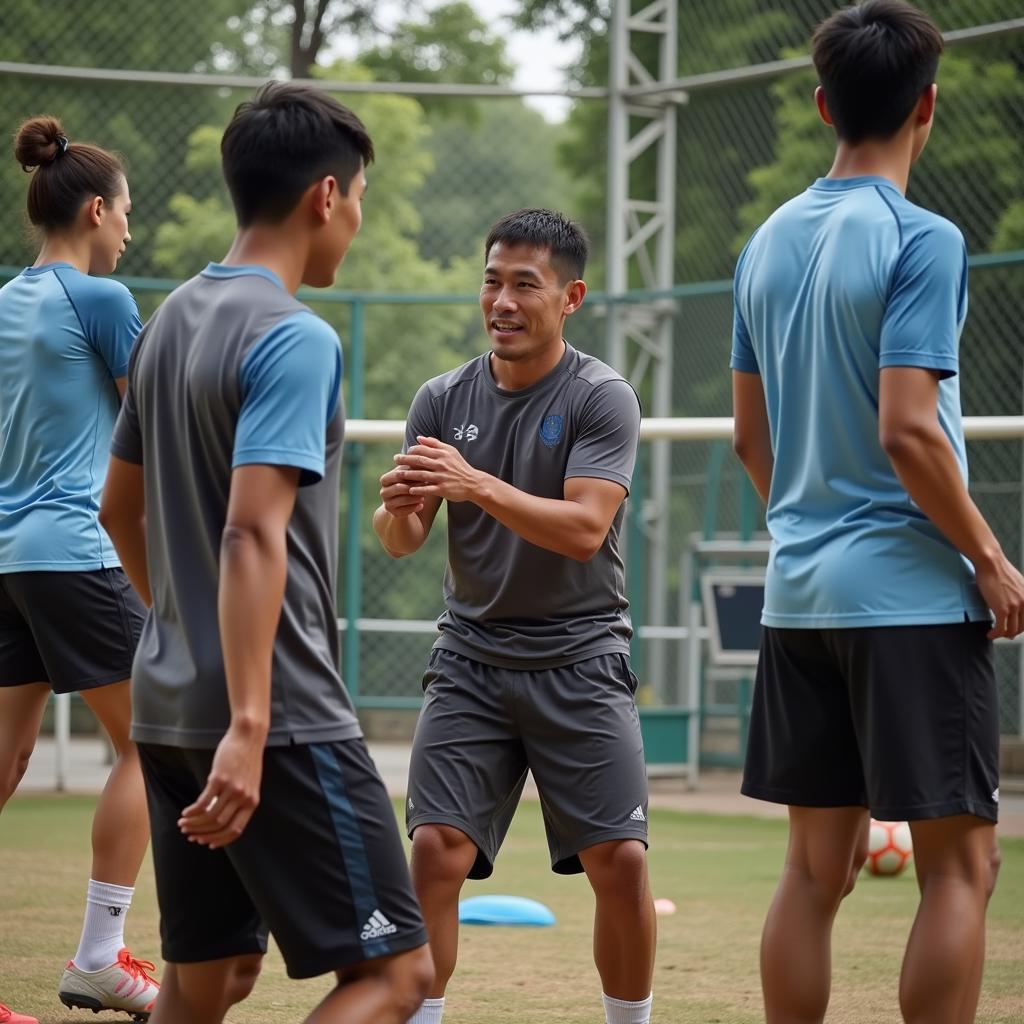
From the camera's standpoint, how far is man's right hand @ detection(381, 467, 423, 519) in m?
3.49

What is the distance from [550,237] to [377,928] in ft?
6.31

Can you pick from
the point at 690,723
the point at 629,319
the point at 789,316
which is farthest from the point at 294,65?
the point at 789,316

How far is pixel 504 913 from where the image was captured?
5758 mm

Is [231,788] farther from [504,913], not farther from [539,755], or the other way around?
[504,913]

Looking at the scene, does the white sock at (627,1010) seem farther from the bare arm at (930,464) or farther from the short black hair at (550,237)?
the short black hair at (550,237)

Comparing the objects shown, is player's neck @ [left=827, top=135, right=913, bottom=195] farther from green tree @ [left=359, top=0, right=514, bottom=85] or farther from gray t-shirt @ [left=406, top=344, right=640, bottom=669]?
green tree @ [left=359, top=0, right=514, bottom=85]

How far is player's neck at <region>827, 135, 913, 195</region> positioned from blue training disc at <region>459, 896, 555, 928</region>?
3.37 m

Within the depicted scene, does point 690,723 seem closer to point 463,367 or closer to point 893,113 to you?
point 463,367

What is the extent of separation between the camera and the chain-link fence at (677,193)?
1052 centimetres

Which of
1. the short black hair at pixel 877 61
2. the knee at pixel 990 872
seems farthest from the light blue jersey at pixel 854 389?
the knee at pixel 990 872

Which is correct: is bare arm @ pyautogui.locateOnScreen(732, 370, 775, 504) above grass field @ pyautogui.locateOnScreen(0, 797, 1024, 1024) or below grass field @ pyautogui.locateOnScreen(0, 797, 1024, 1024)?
above

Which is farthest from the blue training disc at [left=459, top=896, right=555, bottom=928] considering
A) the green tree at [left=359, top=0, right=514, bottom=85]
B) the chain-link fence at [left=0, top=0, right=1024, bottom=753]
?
the green tree at [left=359, top=0, right=514, bottom=85]

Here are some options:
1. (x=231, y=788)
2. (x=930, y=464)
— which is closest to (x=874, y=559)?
(x=930, y=464)

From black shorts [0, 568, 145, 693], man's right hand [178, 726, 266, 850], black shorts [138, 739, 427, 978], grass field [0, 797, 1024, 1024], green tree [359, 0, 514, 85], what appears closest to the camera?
man's right hand [178, 726, 266, 850]
